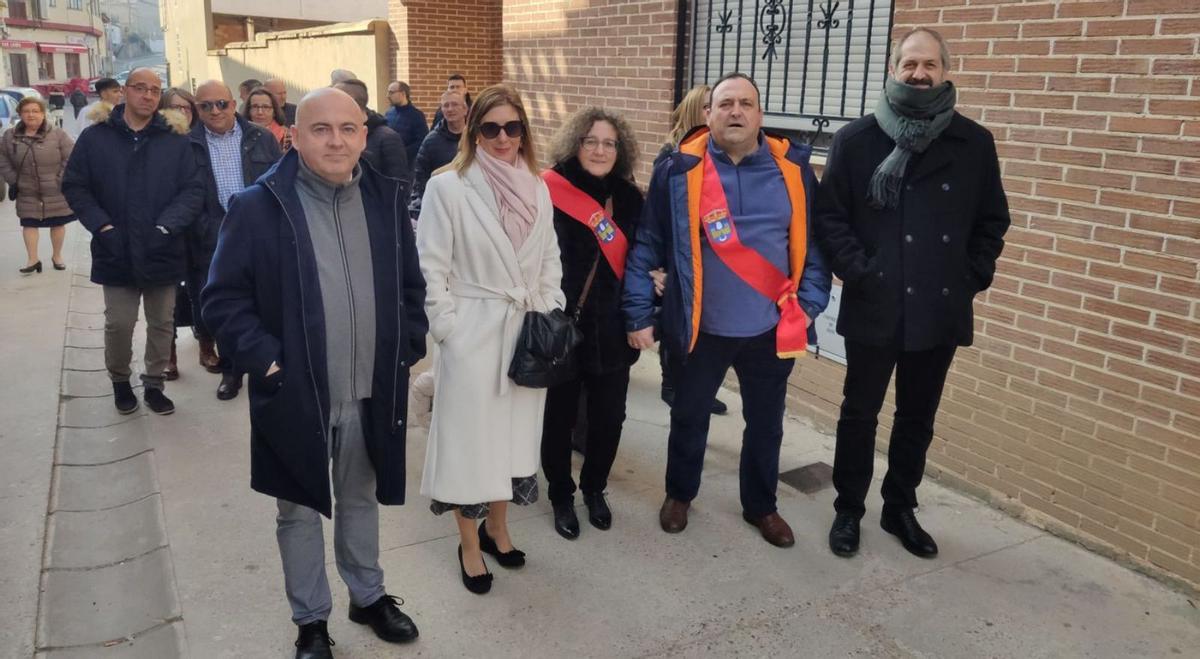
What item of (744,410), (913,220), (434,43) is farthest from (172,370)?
(434,43)

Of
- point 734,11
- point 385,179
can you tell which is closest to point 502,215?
point 385,179

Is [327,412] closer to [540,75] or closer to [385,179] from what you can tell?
[385,179]

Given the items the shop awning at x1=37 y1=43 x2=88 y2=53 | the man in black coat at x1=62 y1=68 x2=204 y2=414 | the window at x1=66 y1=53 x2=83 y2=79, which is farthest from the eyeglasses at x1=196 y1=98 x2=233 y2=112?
the window at x1=66 y1=53 x2=83 y2=79

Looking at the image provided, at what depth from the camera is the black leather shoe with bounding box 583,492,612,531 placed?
4.10m

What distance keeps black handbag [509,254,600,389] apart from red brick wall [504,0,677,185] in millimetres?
3053

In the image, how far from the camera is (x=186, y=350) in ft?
22.8

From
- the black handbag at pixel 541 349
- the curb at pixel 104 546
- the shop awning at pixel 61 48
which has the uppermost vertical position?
the shop awning at pixel 61 48

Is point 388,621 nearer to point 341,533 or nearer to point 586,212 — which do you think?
point 341,533

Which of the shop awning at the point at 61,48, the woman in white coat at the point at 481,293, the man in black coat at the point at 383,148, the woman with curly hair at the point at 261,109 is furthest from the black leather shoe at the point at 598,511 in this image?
the shop awning at the point at 61,48

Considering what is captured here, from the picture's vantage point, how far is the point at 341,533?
314 cm

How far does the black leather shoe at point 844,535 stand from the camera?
3.87m

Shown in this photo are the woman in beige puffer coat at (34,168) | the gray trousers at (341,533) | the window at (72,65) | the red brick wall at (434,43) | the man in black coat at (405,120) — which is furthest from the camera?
the window at (72,65)

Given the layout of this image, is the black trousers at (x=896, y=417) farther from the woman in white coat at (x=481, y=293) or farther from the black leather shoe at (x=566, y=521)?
the woman in white coat at (x=481, y=293)

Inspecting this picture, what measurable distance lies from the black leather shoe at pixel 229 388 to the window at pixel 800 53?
3670mm
